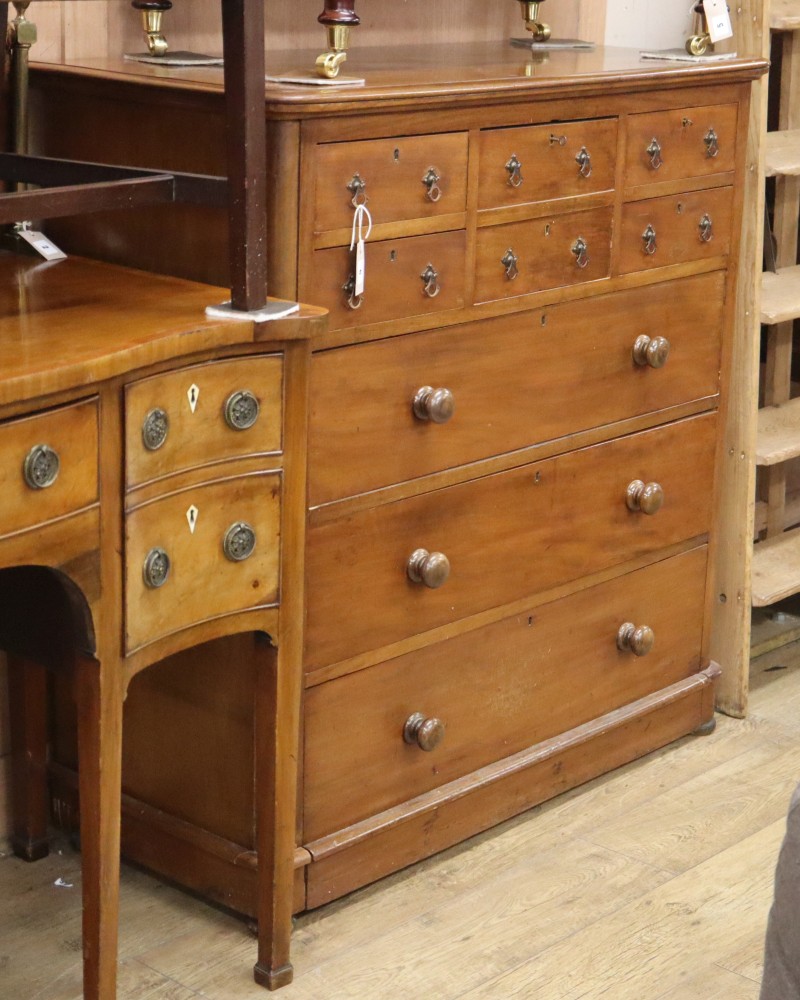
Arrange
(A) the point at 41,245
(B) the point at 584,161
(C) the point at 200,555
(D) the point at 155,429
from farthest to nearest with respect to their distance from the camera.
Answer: (B) the point at 584,161 → (A) the point at 41,245 → (C) the point at 200,555 → (D) the point at 155,429

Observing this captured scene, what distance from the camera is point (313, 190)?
1953mm

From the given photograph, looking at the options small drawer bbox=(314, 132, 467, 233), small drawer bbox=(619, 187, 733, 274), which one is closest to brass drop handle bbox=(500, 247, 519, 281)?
small drawer bbox=(314, 132, 467, 233)

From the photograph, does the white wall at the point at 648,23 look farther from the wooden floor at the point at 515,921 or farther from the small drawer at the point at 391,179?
the wooden floor at the point at 515,921

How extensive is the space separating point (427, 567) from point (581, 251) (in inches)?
22.0

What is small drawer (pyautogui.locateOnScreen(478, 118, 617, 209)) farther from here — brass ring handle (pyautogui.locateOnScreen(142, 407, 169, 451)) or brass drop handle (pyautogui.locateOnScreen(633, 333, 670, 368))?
brass ring handle (pyautogui.locateOnScreen(142, 407, 169, 451))

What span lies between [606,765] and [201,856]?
2.68 feet

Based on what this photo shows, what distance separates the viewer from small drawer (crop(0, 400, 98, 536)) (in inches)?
60.6

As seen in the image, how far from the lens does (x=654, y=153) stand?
96.7 inches

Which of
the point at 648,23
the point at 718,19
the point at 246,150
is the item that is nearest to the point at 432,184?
the point at 246,150

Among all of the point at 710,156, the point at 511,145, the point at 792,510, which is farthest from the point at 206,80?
the point at 792,510

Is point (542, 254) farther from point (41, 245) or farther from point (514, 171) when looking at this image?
point (41, 245)

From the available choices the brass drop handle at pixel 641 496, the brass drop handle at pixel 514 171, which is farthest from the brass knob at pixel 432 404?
the brass drop handle at pixel 641 496

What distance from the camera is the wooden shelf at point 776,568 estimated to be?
121 inches

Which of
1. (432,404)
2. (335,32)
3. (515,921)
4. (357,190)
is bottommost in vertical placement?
(515,921)
